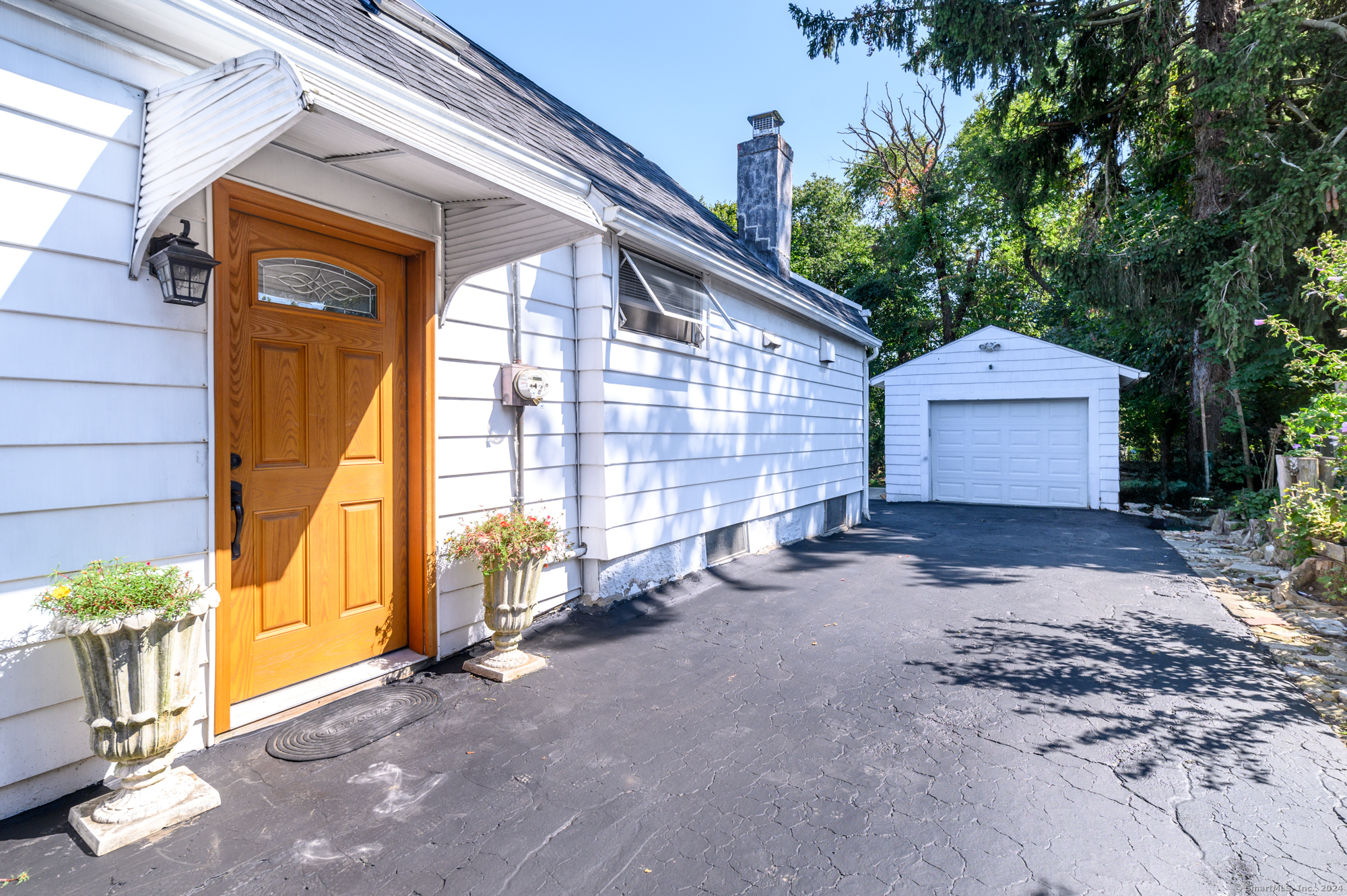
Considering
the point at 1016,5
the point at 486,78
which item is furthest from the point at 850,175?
the point at 486,78

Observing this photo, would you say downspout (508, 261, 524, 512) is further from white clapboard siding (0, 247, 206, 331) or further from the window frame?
white clapboard siding (0, 247, 206, 331)

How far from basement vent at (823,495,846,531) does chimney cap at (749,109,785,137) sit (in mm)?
4839

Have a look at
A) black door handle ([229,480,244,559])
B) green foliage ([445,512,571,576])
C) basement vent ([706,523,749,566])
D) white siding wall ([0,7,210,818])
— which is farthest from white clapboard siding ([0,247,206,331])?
basement vent ([706,523,749,566])

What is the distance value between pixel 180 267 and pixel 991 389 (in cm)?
1147

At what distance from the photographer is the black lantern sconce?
2330 mm

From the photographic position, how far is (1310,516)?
16.2ft

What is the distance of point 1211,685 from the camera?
3354 mm

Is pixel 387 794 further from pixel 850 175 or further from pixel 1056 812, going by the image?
pixel 850 175

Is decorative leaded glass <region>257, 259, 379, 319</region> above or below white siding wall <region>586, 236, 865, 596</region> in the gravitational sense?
above

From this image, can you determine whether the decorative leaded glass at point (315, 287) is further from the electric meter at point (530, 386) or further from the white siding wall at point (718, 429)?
the white siding wall at point (718, 429)

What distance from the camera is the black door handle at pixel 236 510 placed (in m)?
2.68

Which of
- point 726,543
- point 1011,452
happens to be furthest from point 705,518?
point 1011,452

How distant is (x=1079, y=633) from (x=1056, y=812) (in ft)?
7.87

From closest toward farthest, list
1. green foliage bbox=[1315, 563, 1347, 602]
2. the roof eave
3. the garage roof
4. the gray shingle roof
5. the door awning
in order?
1. the door awning
2. the roof eave
3. the gray shingle roof
4. green foliage bbox=[1315, 563, 1347, 602]
5. the garage roof
